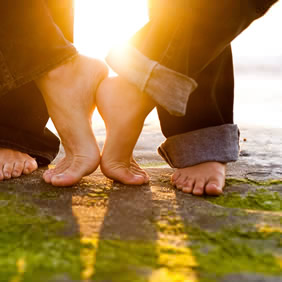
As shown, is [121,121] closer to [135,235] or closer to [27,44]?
[27,44]

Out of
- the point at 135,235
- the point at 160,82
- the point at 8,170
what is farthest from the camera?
the point at 8,170

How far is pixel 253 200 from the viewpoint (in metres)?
1.24

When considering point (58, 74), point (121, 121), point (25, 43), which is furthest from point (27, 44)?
point (121, 121)

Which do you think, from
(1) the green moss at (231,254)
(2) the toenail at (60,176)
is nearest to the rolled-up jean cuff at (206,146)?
(2) the toenail at (60,176)

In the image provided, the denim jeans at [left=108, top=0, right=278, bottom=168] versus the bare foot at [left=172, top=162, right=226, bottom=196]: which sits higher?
the denim jeans at [left=108, top=0, right=278, bottom=168]

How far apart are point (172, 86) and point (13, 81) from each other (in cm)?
55

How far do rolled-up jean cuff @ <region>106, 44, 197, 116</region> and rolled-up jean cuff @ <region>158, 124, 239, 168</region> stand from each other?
0.28 meters

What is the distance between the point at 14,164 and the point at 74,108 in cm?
37

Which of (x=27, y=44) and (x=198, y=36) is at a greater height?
(x=198, y=36)

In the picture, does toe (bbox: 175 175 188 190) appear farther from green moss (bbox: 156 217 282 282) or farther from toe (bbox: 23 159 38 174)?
toe (bbox: 23 159 38 174)

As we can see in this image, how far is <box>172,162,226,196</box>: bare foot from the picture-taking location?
4.31 ft

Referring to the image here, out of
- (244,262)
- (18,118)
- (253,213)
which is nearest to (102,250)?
(244,262)

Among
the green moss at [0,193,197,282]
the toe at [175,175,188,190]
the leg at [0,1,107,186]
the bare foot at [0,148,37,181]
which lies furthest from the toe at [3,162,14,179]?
the toe at [175,175,188,190]

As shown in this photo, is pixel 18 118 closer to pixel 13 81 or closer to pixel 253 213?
pixel 13 81
